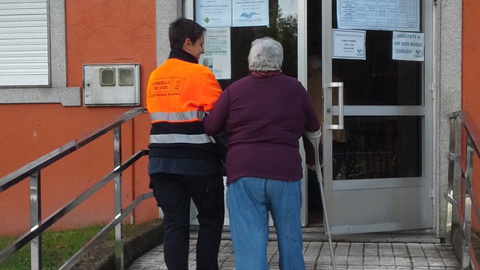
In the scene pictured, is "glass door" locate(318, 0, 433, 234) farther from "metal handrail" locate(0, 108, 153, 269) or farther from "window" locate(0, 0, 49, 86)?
"window" locate(0, 0, 49, 86)

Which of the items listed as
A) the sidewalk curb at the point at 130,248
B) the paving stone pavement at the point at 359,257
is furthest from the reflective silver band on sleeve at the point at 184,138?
the paving stone pavement at the point at 359,257

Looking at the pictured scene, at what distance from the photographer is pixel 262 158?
393cm

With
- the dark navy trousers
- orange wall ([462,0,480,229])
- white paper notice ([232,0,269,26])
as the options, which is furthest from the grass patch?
orange wall ([462,0,480,229])

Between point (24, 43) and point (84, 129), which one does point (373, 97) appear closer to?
point (84, 129)

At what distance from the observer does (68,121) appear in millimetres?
6336

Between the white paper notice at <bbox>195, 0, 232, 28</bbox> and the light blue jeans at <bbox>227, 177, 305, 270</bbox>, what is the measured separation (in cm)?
251

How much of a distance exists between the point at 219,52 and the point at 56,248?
2164 millimetres

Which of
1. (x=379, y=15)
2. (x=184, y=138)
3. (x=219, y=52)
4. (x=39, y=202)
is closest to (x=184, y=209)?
(x=184, y=138)

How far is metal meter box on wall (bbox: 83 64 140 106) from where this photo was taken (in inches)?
243

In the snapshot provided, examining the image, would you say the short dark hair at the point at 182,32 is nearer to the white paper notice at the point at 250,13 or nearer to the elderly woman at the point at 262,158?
the elderly woman at the point at 262,158

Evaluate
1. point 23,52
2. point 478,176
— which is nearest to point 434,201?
point 478,176

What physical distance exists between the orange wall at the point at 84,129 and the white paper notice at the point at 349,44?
63.0 inches

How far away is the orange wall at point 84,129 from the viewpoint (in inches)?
245

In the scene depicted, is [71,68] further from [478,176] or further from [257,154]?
[478,176]
